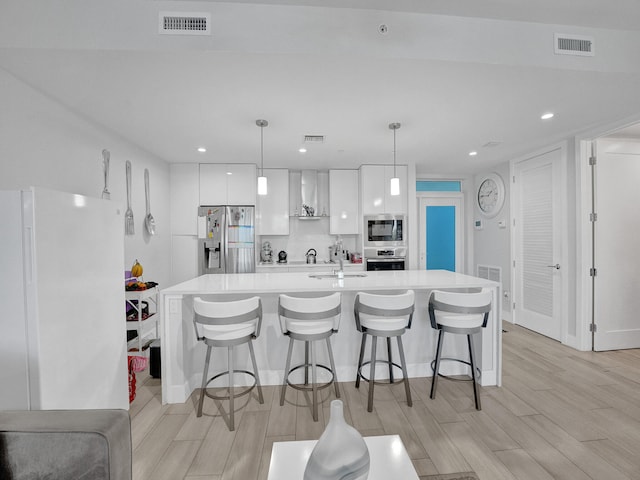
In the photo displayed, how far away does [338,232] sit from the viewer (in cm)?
488

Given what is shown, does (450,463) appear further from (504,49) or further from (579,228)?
(579,228)

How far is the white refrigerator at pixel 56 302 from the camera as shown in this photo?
58.5 inches

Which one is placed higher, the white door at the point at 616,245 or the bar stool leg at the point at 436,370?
the white door at the point at 616,245

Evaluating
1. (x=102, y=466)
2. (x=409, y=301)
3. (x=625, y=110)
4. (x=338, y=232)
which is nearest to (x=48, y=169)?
(x=102, y=466)

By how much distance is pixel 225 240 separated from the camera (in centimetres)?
453

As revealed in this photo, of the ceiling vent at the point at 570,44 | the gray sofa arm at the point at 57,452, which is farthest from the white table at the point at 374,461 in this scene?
the ceiling vent at the point at 570,44

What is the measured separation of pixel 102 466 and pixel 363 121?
9.73ft

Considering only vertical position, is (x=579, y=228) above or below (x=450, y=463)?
above

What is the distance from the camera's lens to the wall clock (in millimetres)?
4766

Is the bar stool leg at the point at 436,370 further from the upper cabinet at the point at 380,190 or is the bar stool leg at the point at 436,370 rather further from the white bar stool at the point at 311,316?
the upper cabinet at the point at 380,190

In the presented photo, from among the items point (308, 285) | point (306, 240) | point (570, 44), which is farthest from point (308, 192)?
point (570, 44)

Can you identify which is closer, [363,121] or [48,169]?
[48,169]

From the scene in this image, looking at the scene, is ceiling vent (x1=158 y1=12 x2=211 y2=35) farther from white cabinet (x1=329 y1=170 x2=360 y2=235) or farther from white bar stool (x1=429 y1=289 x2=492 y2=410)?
white cabinet (x1=329 y1=170 x2=360 y2=235)

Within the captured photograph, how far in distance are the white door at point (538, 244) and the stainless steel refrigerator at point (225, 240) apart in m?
3.90
